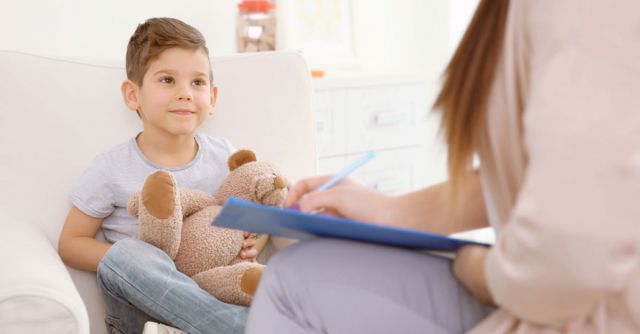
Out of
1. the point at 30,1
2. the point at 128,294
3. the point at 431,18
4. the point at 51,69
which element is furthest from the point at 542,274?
the point at 431,18

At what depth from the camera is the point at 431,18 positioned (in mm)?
3555

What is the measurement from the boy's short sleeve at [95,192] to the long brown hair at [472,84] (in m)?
0.87

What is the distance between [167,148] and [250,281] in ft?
1.27

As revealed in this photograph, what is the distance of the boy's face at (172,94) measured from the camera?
5.22 ft

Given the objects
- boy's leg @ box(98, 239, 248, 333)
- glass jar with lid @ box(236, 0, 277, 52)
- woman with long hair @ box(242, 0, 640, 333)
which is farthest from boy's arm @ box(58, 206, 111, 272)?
glass jar with lid @ box(236, 0, 277, 52)

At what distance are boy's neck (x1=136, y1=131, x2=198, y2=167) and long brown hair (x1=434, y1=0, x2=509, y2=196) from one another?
2.95 ft

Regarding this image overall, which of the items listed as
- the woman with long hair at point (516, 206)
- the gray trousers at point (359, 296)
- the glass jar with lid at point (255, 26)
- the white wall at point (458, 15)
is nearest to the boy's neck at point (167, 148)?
the woman with long hair at point (516, 206)

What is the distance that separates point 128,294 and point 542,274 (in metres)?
0.80

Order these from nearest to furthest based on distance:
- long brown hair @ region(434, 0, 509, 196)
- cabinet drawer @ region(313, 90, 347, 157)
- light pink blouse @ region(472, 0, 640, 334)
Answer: light pink blouse @ region(472, 0, 640, 334)
long brown hair @ region(434, 0, 509, 196)
cabinet drawer @ region(313, 90, 347, 157)

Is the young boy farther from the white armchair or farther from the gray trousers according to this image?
the gray trousers

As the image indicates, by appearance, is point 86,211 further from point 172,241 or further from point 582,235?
point 582,235

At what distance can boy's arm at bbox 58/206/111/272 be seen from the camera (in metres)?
1.47

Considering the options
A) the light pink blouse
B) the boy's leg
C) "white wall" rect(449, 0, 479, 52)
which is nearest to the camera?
the light pink blouse

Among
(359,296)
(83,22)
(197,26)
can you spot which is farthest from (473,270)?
(197,26)
